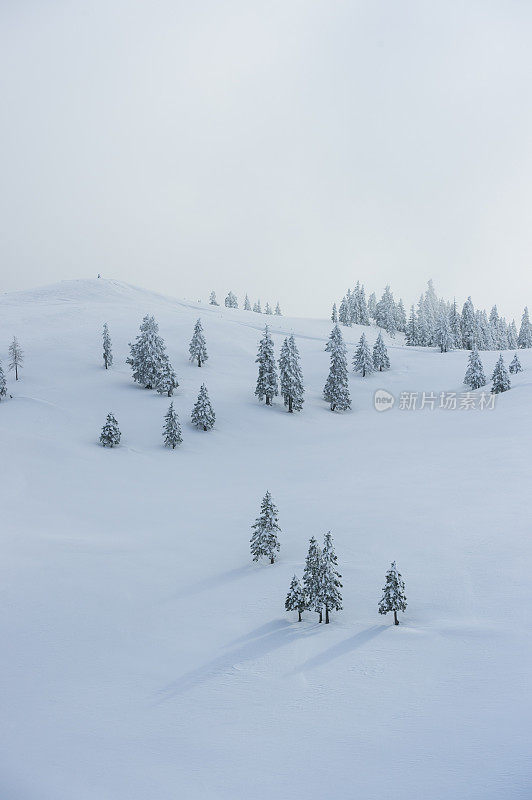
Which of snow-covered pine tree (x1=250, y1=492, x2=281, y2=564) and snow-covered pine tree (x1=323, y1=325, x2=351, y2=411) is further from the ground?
snow-covered pine tree (x1=323, y1=325, x2=351, y2=411)

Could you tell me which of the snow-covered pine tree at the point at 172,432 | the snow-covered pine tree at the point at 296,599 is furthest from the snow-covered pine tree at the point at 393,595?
the snow-covered pine tree at the point at 172,432

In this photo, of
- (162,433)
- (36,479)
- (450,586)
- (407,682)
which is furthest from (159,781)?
(162,433)

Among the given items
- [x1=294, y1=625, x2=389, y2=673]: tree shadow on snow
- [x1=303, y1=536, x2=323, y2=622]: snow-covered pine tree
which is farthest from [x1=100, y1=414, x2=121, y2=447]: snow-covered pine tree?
[x1=294, y1=625, x2=389, y2=673]: tree shadow on snow

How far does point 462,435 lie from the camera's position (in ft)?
180

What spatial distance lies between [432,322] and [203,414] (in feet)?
371

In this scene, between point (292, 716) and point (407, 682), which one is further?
point (407, 682)

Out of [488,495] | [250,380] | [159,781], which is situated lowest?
[159,781]

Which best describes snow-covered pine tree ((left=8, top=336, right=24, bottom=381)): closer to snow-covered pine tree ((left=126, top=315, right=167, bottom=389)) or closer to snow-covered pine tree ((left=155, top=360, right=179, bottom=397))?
snow-covered pine tree ((left=126, top=315, right=167, bottom=389))

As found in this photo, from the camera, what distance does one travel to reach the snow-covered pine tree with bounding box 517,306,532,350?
452ft

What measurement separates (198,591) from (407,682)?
11.3 metres

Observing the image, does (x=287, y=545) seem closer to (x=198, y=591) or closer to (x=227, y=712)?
(x=198, y=591)

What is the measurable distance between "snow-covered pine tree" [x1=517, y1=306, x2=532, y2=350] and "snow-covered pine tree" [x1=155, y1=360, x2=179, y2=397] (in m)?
104

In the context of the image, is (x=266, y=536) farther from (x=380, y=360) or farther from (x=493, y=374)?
(x=380, y=360)

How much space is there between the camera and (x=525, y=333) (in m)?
139
